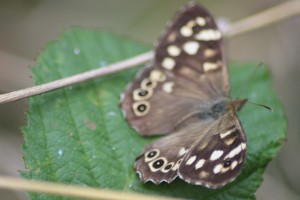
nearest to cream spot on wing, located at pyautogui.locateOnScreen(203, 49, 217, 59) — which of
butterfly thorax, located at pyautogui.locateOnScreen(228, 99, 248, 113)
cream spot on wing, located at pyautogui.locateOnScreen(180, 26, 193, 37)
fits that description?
cream spot on wing, located at pyautogui.locateOnScreen(180, 26, 193, 37)

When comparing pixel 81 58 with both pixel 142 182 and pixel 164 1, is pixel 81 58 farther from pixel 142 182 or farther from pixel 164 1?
pixel 164 1

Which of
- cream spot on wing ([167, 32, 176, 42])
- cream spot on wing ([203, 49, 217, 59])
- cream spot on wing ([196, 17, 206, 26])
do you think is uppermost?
cream spot on wing ([196, 17, 206, 26])

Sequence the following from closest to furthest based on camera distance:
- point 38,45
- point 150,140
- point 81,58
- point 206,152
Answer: point 206,152 < point 150,140 < point 81,58 < point 38,45

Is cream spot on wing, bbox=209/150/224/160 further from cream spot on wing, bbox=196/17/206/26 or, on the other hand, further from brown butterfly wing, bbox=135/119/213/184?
cream spot on wing, bbox=196/17/206/26

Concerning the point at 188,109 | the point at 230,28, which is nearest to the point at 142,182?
the point at 188,109

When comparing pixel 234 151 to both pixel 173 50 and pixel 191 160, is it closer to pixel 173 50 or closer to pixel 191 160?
pixel 191 160

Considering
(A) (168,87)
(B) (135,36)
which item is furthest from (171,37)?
(B) (135,36)
